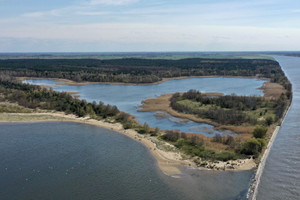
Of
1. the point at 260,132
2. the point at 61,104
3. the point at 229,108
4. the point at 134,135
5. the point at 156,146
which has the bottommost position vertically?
the point at 156,146

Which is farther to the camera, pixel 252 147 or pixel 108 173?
pixel 252 147

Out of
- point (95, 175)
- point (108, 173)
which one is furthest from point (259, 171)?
point (95, 175)

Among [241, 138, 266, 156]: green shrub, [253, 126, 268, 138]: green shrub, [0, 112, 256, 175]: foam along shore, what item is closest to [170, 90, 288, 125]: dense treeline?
[253, 126, 268, 138]: green shrub

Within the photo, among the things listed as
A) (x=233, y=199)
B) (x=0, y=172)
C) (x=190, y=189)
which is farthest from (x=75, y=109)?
(x=233, y=199)

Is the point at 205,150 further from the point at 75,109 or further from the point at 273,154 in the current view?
the point at 75,109

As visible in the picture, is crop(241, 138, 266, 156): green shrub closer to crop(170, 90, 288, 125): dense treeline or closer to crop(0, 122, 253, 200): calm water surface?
crop(0, 122, 253, 200): calm water surface

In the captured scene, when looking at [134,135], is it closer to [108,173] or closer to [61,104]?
[108,173]

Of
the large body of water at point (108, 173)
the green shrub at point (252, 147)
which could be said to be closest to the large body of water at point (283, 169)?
the large body of water at point (108, 173)
